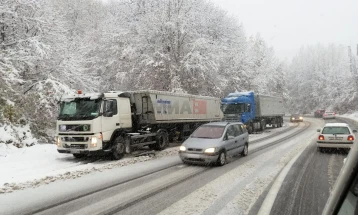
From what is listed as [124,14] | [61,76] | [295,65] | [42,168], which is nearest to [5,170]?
[42,168]

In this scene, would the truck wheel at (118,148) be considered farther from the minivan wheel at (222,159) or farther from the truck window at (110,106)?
the minivan wheel at (222,159)

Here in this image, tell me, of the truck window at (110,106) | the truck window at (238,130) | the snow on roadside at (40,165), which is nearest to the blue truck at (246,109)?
the snow on roadside at (40,165)

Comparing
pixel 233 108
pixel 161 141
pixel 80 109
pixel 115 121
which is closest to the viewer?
pixel 80 109

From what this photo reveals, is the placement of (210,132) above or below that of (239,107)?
below

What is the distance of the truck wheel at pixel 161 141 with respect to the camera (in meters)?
16.5

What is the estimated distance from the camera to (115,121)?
1355cm

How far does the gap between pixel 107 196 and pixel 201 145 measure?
4776mm

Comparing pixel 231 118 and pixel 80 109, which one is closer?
pixel 80 109

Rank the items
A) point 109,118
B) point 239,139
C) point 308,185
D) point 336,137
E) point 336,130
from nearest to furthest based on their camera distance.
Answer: point 308,185, point 109,118, point 239,139, point 336,137, point 336,130

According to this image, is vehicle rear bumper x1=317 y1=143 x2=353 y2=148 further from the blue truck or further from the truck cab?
the blue truck

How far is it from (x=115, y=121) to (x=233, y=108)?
16361 millimetres

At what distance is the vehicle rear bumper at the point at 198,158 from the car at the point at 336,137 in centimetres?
633

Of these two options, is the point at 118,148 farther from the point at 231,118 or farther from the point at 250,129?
the point at 250,129

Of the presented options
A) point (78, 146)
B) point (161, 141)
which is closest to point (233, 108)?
point (161, 141)
